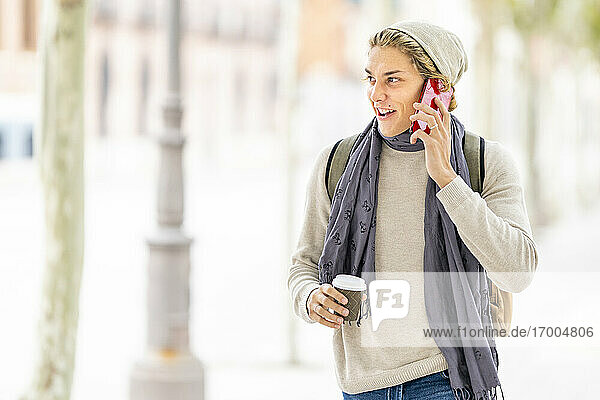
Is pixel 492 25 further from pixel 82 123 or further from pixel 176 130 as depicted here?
pixel 82 123

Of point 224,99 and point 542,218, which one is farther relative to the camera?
point 224,99

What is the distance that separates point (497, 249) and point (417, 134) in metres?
0.27

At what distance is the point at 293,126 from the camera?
25.9ft

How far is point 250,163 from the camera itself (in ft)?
161

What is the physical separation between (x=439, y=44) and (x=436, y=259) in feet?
1.40

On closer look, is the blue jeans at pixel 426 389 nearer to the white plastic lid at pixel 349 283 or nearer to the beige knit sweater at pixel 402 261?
the beige knit sweater at pixel 402 261

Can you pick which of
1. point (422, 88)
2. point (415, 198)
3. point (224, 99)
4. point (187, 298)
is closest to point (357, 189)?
point (415, 198)

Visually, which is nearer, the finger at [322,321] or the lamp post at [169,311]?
the finger at [322,321]

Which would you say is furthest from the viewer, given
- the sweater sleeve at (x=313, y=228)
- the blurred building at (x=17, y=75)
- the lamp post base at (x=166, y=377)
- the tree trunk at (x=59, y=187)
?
the blurred building at (x=17, y=75)

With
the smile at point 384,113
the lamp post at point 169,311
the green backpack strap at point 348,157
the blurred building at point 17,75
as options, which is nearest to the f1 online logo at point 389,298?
the green backpack strap at point 348,157

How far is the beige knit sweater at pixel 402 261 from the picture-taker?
1.86 m

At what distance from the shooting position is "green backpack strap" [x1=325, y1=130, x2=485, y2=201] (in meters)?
1.93

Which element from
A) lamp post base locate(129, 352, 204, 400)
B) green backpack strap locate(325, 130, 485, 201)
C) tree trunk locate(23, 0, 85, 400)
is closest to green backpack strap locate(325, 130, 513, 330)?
green backpack strap locate(325, 130, 485, 201)

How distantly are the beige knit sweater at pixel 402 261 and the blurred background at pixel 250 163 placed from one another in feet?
0.85
